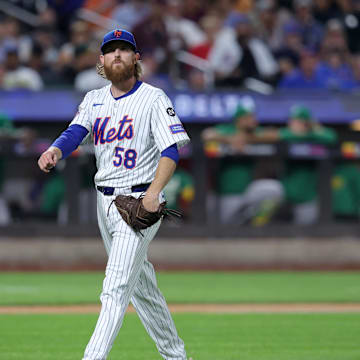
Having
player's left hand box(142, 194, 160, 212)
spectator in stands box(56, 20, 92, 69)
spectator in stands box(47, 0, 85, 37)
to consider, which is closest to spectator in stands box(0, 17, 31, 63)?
spectator in stands box(56, 20, 92, 69)

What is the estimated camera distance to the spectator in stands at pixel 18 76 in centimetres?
1413

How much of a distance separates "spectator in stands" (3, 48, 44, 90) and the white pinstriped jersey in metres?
9.09

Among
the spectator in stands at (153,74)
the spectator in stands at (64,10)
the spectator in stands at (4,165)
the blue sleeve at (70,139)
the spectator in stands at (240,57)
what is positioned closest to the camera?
the blue sleeve at (70,139)

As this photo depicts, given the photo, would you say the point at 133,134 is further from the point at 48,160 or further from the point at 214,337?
the point at 214,337

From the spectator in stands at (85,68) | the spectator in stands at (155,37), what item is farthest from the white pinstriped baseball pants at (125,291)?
the spectator in stands at (155,37)

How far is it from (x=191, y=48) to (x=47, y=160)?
10768 mm

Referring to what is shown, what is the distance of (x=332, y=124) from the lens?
14.2 m

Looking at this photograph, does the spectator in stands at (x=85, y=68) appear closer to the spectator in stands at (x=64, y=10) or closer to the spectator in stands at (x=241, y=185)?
the spectator in stands at (x=64, y=10)

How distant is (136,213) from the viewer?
4926 mm

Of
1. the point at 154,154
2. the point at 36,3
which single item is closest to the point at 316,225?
the point at 36,3

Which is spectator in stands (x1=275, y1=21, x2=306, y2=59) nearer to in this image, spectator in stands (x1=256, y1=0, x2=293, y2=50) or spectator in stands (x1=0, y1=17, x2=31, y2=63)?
spectator in stands (x1=256, y1=0, x2=293, y2=50)

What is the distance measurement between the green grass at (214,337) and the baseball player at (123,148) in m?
1.36

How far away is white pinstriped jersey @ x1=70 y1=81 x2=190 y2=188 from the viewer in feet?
16.5

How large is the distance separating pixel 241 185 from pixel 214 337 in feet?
20.6
